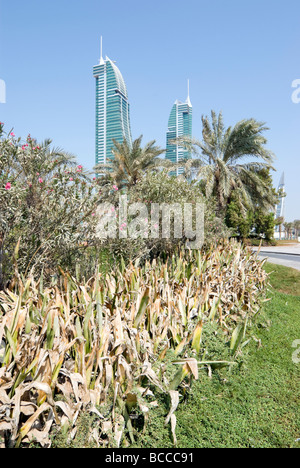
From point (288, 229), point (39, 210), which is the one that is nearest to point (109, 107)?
point (288, 229)

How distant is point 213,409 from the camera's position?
2541 mm

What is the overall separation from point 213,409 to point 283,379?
3.42 feet

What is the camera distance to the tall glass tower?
10481 cm

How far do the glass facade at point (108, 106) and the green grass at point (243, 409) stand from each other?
105061 millimetres

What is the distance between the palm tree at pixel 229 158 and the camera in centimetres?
1475

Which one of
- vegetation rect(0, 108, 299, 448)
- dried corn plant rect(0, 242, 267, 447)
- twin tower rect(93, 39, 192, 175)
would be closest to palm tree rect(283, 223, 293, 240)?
twin tower rect(93, 39, 192, 175)

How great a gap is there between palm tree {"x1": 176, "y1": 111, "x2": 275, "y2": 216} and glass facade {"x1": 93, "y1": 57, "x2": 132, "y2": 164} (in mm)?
91747

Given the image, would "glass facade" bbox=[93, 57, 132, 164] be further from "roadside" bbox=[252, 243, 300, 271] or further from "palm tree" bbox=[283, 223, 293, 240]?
"roadside" bbox=[252, 243, 300, 271]

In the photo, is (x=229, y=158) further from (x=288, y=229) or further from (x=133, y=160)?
(x=288, y=229)

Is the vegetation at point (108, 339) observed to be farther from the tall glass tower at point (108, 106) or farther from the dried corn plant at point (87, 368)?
the tall glass tower at point (108, 106)

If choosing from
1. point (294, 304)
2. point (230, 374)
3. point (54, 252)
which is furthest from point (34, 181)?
point (294, 304)

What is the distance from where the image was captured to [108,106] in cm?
10688

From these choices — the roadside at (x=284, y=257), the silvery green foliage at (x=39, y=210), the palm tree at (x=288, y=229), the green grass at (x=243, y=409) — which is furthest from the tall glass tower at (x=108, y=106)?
the green grass at (x=243, y=409)
